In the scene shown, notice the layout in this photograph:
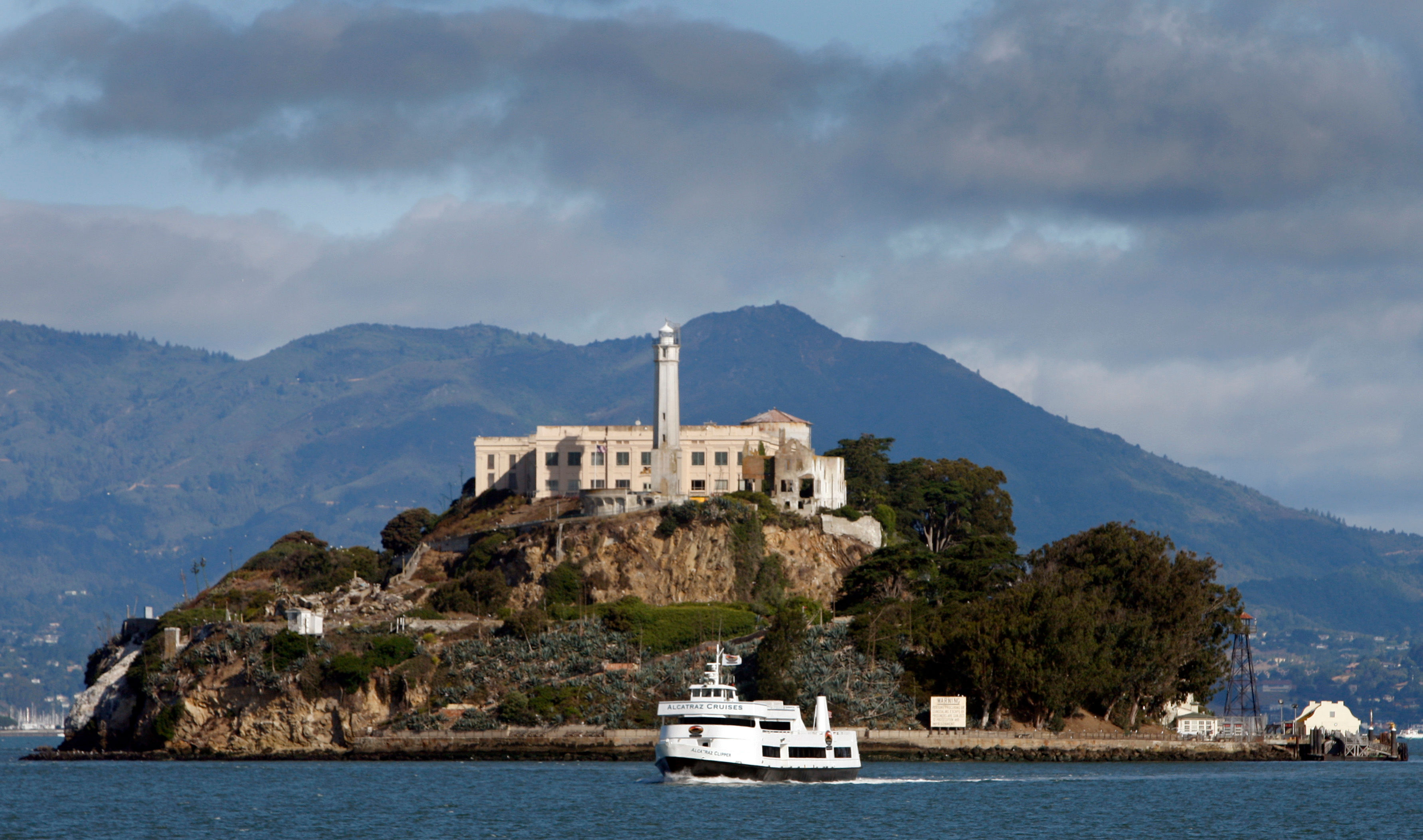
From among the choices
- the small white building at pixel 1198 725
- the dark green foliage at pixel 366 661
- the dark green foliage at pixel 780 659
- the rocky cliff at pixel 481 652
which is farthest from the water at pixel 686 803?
the small white building at pixel 1198 725

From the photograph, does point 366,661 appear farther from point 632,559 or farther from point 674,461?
point 674,461

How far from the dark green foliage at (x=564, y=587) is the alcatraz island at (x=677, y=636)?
0.94 feet

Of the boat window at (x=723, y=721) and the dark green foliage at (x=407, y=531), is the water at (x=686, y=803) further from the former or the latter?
the dark green foliage at (x=407, y=531)

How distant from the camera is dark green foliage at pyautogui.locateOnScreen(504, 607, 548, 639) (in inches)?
4847

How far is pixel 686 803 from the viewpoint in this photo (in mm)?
80812

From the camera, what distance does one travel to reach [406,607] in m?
132

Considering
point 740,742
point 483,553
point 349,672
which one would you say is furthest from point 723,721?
point 483,553

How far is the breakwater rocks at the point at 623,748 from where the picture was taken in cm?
11138

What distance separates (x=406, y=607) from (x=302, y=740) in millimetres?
15152

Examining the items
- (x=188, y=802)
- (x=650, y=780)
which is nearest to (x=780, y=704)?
(x=650, y=780)

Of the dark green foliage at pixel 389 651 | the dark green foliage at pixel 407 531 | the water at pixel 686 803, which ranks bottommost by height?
the water at pixel 686 803

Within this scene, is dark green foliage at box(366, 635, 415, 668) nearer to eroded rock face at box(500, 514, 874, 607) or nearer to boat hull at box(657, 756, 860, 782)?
eroded rock face at box(500, 514, 874, 607)

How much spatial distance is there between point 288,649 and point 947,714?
4452 centimetres

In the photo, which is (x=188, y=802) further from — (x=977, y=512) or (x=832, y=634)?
(x=977, y=512)
